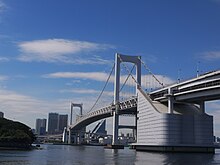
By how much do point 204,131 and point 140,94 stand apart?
2083 centimetres

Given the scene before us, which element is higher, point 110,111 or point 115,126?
point 110,111

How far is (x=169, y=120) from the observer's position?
9000 centimetres

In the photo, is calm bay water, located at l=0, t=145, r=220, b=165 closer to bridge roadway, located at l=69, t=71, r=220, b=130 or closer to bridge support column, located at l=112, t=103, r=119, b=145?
bridge roadway, located at l=69, t=71, r=220, b=130

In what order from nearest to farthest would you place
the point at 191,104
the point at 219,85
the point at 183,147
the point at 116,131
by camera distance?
the point at 219,85 → the point at 183,147 → the point at 191,104 → the point at 116,131

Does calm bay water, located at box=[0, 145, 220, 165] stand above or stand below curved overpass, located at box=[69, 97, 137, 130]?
below

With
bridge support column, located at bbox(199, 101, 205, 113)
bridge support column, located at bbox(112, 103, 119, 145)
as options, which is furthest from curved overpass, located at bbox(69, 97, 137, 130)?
bridge support column, located at bbox(199, 101, 205, 113)

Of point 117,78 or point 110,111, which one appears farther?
point 110,111

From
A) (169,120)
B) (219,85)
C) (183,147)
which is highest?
(219,85)

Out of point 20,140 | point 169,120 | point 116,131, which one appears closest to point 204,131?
point 169,120

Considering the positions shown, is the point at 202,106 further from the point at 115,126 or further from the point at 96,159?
the point at 96,159

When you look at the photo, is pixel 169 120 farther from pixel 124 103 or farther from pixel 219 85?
pixel 124 103

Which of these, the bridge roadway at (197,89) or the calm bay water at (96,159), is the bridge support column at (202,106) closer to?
the bridge roadway at (197,89)

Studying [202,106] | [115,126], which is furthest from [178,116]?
[115,126]

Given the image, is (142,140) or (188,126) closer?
(188,126)
